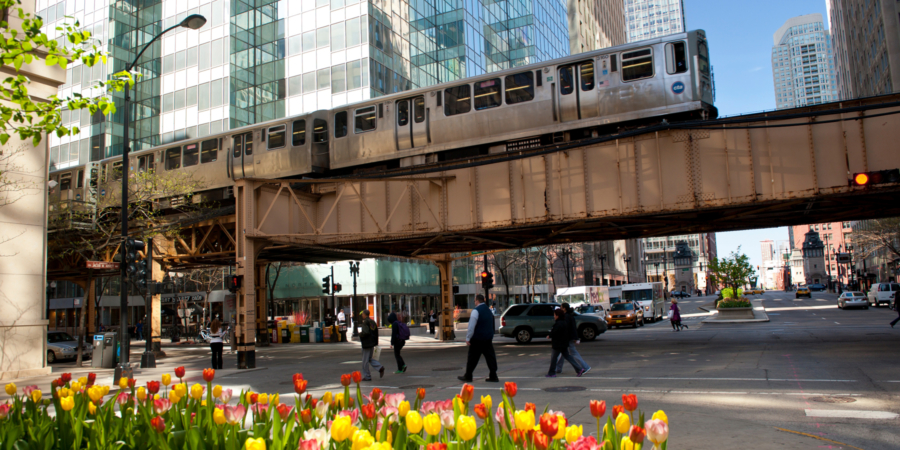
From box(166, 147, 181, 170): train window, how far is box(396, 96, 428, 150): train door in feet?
39.1

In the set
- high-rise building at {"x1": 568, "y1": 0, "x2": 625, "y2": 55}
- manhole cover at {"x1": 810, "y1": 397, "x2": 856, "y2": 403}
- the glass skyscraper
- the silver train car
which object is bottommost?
manhole cover at {"x1": 810, "y1": 397, "x2": 856, "y2": 403}

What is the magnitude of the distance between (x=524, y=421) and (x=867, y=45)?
8809 cm

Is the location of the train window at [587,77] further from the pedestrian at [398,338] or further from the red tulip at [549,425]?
the red tulip at [549,425]

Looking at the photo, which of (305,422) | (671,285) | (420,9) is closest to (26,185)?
(305,422)

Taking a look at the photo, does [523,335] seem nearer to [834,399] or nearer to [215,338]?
[215,338]

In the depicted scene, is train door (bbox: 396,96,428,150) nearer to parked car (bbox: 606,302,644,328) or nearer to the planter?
parked car (bbox: 606,302,644,328)

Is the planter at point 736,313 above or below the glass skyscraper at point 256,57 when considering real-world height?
below

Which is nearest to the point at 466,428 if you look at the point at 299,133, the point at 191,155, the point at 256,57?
the point at 299,133

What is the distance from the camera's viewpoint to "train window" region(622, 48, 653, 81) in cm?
1634

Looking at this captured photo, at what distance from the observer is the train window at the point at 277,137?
23109 mm

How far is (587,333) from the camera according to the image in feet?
86.6

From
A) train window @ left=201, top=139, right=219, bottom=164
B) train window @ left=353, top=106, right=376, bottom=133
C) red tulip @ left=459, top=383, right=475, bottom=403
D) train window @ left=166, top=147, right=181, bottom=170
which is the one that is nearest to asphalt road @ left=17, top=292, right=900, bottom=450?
red tulip @ left=459, top=383, right=475, bottom=403

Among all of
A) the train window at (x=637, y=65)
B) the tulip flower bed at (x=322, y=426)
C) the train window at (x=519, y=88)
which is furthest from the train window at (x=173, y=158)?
the tulip flower bed at (x=322, y=426)

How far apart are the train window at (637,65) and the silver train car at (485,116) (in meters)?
0.03
